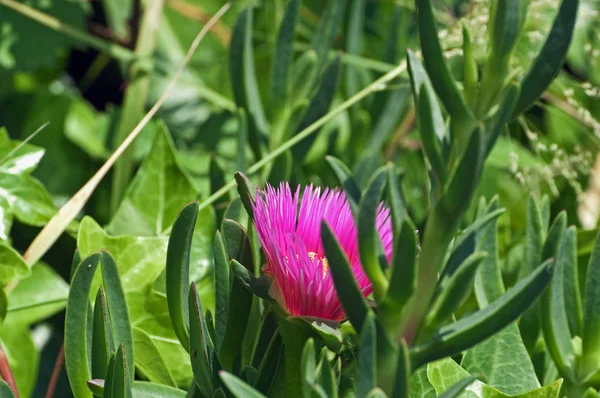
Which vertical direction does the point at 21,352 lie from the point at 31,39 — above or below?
below

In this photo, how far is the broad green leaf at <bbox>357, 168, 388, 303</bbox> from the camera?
26cm

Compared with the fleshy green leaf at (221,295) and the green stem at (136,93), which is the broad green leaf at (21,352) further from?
the fleshy green leaf at (221,295)

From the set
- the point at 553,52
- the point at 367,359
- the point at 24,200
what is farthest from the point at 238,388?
the point at 24,200

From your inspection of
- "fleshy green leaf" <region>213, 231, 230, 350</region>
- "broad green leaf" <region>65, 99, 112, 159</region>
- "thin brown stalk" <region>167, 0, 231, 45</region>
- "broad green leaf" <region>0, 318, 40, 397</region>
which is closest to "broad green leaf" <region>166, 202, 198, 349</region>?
Result: "fleshy green leaf" <region>213, 231, 230, 350</region>

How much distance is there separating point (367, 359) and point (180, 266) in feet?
0.32

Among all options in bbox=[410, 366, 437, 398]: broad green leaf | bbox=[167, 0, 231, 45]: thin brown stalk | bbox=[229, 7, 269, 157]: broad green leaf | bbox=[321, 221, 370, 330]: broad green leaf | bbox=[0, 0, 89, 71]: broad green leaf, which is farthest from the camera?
bbox=[167, 0, 231, 45]: thin brown stalk

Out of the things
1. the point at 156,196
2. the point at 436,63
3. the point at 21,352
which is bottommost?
the point at 21,352

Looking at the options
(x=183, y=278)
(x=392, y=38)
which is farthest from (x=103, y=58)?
(x=183, y=278)

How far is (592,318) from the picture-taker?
1.24 feet

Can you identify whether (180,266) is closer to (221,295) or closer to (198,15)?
(221,295)

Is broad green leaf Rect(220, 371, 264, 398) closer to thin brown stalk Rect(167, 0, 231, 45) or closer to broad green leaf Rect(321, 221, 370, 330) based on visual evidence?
broad green leaf Rect(321, 221, 370, 330)

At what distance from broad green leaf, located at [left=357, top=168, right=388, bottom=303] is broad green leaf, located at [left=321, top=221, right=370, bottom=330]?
0.03ft

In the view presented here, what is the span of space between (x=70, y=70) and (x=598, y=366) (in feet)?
2.40

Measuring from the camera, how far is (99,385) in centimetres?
32
